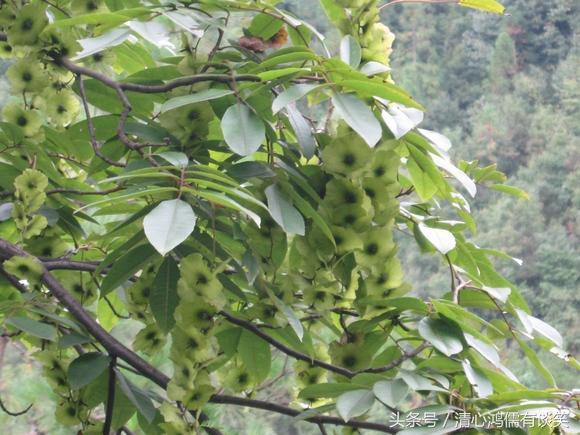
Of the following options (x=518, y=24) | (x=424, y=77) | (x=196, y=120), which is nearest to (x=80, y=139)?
(x=196, y=120)

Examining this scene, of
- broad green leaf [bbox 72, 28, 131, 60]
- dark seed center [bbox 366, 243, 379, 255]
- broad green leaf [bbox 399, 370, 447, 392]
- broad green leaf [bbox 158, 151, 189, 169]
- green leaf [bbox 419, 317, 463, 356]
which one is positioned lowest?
broad green leaf [bbox 399, 370, 447, 392]

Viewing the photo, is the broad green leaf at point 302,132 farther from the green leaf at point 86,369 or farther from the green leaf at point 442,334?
the green leaf at point 86,369

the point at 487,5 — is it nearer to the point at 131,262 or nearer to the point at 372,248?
the point at 372,248

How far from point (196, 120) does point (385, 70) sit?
0.65 feet

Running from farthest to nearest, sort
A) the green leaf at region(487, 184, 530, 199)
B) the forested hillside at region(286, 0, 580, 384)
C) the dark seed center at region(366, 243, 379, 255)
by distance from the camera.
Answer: the forested hillside at region(286, 0, 580, 384), the green leaf at region(487, 184, 530, 199), the dark seed center at region(366, 243, 379, 255)

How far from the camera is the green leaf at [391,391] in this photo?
81 centimetres

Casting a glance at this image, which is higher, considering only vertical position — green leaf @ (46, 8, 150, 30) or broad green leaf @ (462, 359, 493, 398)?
green leaf @ (46, 8, 150, 30)

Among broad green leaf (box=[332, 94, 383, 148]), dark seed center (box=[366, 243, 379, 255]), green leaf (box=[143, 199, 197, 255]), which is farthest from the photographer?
dark seed center (box=[366, 243, 379, 255])

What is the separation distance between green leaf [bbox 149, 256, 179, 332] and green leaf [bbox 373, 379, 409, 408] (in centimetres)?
23

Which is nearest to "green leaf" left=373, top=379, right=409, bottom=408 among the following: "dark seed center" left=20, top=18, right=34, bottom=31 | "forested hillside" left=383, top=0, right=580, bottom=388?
"dark seed center" left=20, top=18, right=34, bottom=31

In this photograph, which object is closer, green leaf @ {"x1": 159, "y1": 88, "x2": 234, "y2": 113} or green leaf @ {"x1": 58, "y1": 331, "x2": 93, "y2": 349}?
green leaf @ {"x1": 159, "y1": 88, "x2": 234, "y2": 113}

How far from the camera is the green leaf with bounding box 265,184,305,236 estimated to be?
82cm

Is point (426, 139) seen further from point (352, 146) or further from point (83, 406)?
point (83, 406)

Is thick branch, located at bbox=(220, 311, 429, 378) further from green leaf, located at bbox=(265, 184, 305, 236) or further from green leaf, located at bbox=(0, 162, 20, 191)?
green leaf, located at bbox=(0, 162, 20, 191)
